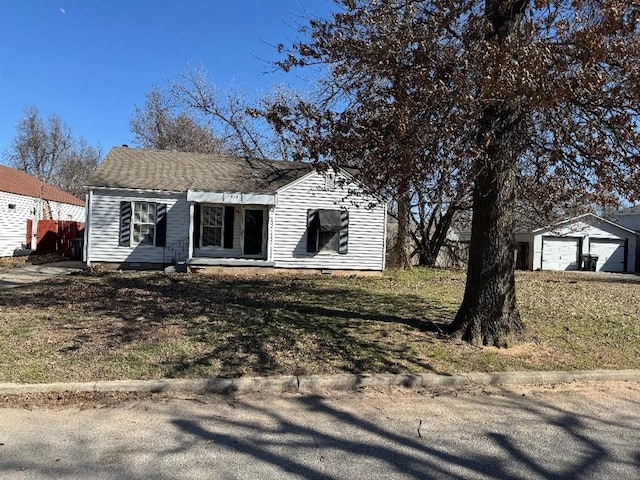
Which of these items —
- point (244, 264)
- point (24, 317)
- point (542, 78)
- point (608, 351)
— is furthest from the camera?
point (244, 264)

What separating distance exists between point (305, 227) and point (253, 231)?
2.06m

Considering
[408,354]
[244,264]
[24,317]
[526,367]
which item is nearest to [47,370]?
[24,317]

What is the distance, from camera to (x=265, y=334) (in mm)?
7371

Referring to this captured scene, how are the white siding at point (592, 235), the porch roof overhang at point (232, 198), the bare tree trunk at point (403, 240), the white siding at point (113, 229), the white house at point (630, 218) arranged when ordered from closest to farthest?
1. the porch roof overhang at point (232, 198)
2. the white siding at point (113, 229)
3. the bare tree trunk at point (403, 240)
4. the white siding at point (592, 235)
5. the white house at point (630, 218)

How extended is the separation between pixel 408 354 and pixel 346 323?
5.56 feet

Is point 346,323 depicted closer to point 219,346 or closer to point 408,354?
point 408,354

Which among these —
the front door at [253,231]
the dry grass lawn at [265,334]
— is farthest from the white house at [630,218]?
the front door at [253,231]

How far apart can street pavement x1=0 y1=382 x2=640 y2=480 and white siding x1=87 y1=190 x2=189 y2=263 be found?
12.7 meters

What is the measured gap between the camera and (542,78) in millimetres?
5520

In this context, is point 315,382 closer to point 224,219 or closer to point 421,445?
point 421,445

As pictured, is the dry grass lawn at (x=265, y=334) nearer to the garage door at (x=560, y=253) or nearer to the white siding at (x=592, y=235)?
the white siding at (x=592, y=235)

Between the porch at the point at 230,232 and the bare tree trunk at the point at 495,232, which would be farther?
the porch at the point at 230,232

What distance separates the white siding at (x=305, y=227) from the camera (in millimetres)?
17578

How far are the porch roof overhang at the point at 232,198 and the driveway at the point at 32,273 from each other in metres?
4.34
